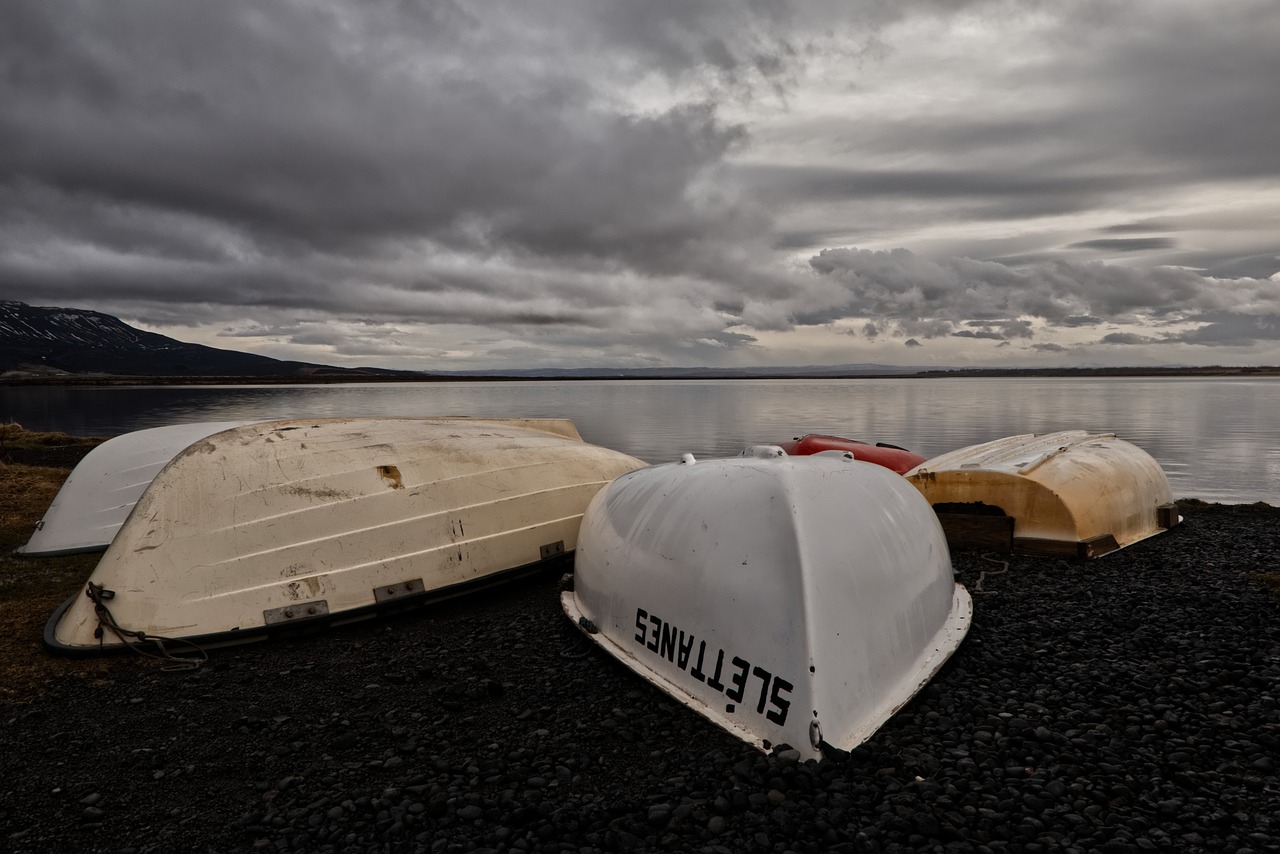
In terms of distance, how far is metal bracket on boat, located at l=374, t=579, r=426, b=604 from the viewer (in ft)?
20.1

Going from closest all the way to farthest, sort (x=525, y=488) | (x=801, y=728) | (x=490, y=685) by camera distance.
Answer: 1. (x=801, y=728)
2. (x=490, y=685)
3. (x=525, y=488)

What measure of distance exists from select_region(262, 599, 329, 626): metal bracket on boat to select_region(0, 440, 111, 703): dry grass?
3.82 feet

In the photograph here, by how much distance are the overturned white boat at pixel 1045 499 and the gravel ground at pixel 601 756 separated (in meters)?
2.06

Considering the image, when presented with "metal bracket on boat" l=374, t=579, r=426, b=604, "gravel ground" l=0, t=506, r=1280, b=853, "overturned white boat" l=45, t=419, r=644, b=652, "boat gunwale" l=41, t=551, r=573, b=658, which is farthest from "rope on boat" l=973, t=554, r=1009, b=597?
"metal bracket on boat" l=374, t=579, r=426, b=604

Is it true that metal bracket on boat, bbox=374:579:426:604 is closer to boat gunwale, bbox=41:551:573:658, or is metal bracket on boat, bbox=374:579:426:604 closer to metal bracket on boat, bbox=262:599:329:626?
boat gunwale, bbox=41:551:573:658

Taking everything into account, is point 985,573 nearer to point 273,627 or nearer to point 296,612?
point 296,612

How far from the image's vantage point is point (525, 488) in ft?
24.2

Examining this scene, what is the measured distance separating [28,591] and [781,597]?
26.1 ft

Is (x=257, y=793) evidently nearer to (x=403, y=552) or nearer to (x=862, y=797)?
(x=403, y=552)

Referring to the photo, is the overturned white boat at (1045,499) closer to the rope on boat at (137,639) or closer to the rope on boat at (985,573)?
the rope on boat at (985,573)

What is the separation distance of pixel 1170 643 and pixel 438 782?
5.69 meters

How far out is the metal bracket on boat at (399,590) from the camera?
242 inches

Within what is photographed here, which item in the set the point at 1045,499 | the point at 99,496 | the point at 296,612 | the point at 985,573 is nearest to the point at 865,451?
the point at 1045,499

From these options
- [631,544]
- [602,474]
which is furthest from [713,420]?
[631,544]
